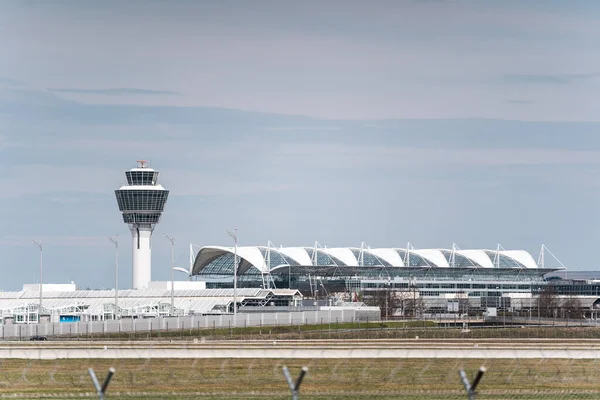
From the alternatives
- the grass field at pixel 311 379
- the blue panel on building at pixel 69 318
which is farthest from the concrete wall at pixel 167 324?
the grass field at pixel 311 379

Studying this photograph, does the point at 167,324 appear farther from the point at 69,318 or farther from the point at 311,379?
the point at 311,379

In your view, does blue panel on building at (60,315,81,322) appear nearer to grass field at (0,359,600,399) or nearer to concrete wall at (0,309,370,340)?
concrete wall at (0,309,370,340)

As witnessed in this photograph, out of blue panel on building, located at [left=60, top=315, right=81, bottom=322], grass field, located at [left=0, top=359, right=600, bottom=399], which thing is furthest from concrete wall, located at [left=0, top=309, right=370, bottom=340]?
grass field, located at [left=0, top=359, right=600, bottom=399]

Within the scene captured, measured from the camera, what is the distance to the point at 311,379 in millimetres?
56250

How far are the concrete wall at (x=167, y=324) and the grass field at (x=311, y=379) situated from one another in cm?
5790

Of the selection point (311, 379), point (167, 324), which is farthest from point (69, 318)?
point (311, 379)

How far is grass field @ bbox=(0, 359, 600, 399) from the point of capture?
48.4m

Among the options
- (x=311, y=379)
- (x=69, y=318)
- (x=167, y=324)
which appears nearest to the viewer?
(x=311, y=379)

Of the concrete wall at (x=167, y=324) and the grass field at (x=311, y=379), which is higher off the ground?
the concrete wall at (x=167, y=324)

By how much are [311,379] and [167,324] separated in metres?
81.6

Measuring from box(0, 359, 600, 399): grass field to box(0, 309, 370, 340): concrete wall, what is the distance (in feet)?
190

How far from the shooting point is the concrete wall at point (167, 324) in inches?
5032

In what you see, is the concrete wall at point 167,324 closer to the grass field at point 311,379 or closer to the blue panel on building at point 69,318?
the blue panel on building at point 69,318

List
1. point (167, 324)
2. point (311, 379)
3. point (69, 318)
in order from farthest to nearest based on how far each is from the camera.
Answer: point (69, 318) → point (167, 324) → point (311, 379)
